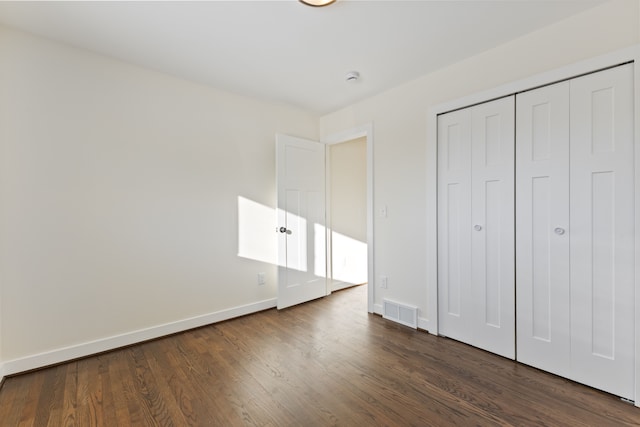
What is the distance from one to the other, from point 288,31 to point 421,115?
1476 mm

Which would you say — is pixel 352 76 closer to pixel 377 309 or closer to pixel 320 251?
pixel 320 251

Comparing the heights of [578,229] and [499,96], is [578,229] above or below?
below

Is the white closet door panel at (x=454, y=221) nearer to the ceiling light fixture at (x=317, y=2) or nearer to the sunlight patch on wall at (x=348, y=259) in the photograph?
the ceiling light fixture at (x=317, y=2)

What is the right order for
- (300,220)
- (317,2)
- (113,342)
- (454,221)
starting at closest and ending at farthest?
(317,2) < (113,342) < (454,221) < (300,220)

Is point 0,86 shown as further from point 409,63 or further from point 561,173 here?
point 561,173

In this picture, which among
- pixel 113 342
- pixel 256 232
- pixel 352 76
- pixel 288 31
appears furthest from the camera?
pixel 256 232

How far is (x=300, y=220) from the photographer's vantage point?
140 inches

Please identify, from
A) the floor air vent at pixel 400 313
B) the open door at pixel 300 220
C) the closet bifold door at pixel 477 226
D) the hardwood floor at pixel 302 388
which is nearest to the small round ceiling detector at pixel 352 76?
the closet bifold door at pixel 477 226

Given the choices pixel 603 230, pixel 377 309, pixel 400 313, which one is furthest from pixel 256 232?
pixel 603 230

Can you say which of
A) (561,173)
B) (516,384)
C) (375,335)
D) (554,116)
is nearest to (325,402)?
(375,335)

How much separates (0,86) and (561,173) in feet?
13.1

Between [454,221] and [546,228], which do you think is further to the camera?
[454,221]

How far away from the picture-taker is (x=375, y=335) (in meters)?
2.69

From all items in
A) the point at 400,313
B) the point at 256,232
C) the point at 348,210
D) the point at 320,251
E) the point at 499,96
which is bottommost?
the point at 400,313
